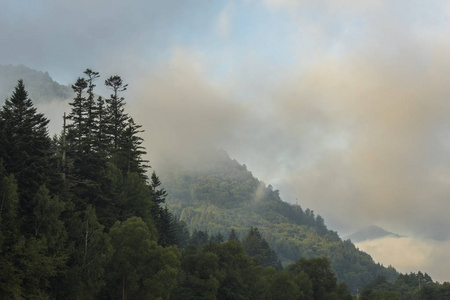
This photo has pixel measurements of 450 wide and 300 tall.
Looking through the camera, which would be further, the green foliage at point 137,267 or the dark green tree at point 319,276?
the dark green tree at point 319,276

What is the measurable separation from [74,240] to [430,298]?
532ft

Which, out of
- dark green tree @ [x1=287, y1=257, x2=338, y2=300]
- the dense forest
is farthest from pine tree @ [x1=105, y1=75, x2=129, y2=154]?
dark green tree @ [x1=287, y1=257, x2=338, y2=300]

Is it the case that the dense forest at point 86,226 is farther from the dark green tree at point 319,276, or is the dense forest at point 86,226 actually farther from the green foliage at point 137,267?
the dark green tree at point 319,276

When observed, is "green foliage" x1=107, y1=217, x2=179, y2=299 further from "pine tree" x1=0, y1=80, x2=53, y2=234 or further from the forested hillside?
"pine tree" x1=0, y1=80, x2=53, y2=234

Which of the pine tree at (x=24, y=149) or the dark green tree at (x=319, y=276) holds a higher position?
the pine tree at (x=24, y=149)

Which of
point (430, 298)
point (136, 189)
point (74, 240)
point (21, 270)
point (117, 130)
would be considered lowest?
point (430, 298)

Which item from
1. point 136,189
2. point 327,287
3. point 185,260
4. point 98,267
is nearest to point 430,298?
point 327,287

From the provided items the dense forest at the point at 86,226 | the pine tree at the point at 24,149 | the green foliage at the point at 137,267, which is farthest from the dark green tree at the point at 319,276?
the pine tree at the point at 24,149

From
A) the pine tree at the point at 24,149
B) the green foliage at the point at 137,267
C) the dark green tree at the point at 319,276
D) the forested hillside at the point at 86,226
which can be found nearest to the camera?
the forested hillside at the point at 86,226

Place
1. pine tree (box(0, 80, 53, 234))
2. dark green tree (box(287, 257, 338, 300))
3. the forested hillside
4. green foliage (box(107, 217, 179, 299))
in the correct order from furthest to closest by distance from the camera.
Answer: dark green tree (box(287, 257, 338, 300)) → green foliage (box(107, 217, 179, 299)) → pine tree (box(0, 80, 53, 234)) → the forested hillside

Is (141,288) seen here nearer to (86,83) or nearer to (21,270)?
(21,270)

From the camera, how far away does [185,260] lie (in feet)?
307

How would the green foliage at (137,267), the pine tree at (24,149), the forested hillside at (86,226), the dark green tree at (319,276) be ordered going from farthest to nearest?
the dark green tree at (319,276) < the green foliage at (137,267) < the pine tree at (24,149) < the forested hillside at (86,226)

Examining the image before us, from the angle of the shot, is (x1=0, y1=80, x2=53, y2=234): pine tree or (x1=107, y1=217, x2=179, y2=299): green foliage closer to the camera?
(x1=0, y1=80, x2=53, y2=234): pine tree
